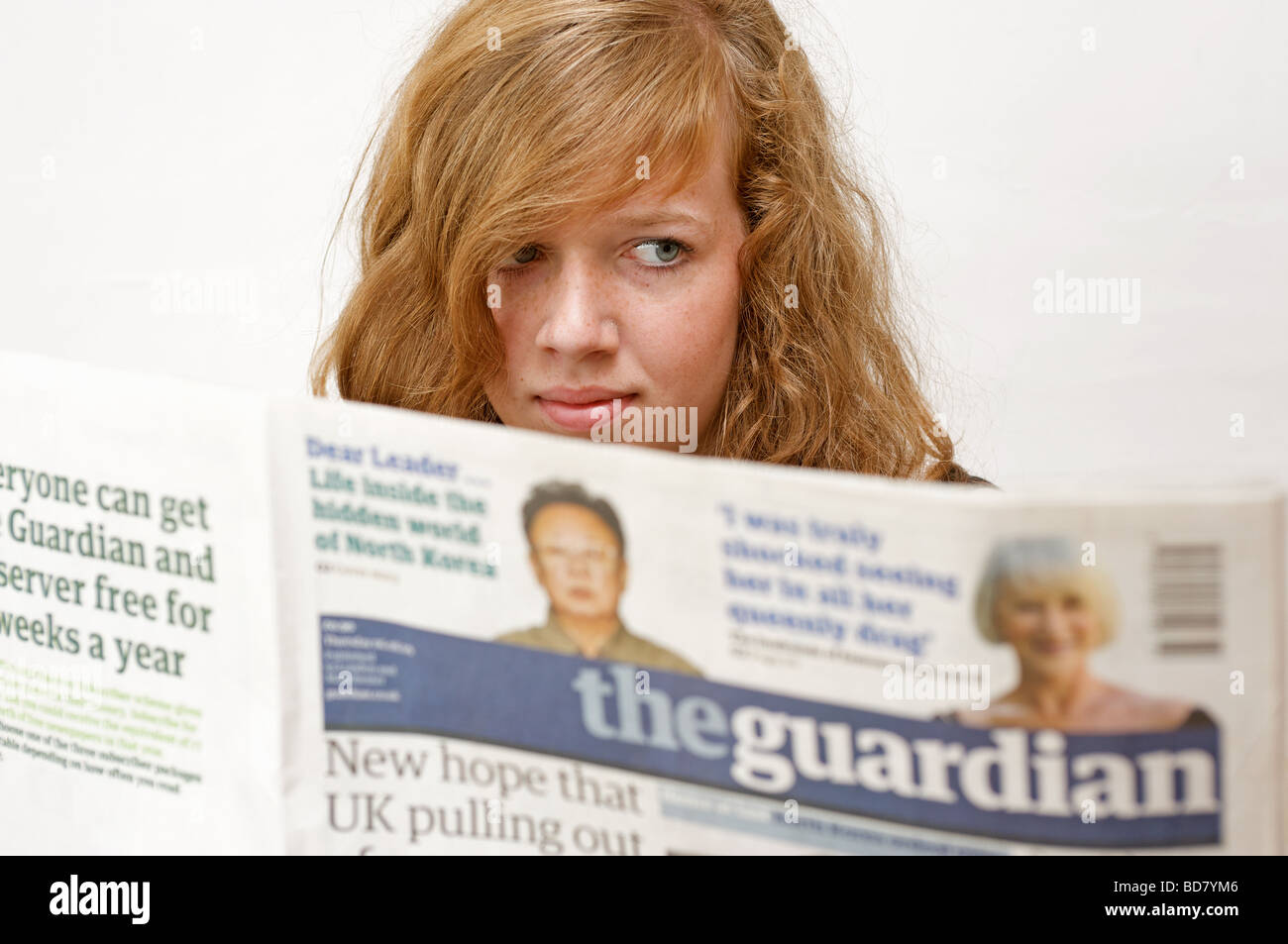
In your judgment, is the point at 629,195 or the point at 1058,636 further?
the point at 629,195

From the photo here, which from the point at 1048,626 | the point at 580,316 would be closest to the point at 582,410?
the point at 580,316

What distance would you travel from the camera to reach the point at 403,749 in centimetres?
84

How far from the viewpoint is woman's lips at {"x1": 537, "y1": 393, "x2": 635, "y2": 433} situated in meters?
1.18

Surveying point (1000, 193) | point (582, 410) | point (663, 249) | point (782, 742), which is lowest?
point (782, 742)

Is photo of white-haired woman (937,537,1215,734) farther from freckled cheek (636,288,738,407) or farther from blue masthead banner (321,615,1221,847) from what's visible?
freckled cheek (636,288,738,407)

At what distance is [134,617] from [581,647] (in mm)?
311

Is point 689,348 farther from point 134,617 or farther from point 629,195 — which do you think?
point 134,617

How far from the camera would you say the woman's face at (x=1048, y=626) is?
0.69 metres

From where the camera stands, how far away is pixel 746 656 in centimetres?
75

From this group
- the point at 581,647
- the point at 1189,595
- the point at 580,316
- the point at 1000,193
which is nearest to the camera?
the point at 1189,595

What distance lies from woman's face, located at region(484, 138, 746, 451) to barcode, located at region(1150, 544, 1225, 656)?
55 cm

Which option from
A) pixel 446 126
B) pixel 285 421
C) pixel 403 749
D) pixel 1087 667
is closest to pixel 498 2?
pixel 446 126
